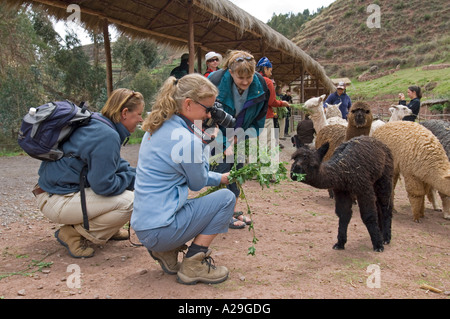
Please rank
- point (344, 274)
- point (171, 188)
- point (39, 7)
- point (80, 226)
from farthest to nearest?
point (39, 7) < point (80, 226) < point (344, 274) < point (171, 188)

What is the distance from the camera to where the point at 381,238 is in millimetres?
3484

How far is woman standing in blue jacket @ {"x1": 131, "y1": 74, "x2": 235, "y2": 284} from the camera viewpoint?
2309mm

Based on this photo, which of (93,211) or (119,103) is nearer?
(93,211)

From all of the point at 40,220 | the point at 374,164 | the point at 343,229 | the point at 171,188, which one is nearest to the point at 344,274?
the point at 343,229

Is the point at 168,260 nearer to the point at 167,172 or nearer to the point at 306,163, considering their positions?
the point at 167,172

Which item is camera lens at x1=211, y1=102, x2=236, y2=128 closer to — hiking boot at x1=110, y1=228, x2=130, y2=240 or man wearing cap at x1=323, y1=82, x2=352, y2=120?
hiking boot at x1=110, y1=228, x2=130, y2=240

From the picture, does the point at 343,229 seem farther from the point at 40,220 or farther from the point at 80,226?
the point at 40,220

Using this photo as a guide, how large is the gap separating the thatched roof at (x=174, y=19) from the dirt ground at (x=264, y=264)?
13.3 ft

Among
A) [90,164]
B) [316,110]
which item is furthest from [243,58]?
[316,110]

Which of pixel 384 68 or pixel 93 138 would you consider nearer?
pixel 93 138

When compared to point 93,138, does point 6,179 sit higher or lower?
lower

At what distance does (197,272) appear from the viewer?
256 cm

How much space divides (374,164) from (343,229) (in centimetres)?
70

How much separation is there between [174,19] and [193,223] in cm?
688
